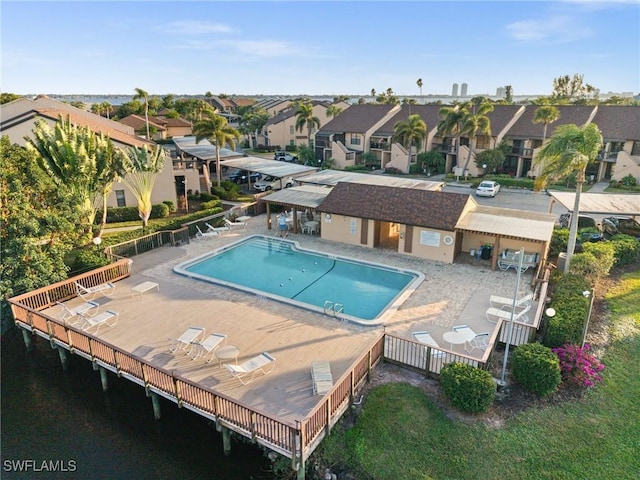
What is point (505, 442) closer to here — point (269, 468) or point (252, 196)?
point (269, 468)

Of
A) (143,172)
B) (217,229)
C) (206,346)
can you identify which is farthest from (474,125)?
(206,346)

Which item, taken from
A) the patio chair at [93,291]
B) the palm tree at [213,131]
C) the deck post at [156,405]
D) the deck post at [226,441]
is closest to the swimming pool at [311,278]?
the patio chair at [93,291]

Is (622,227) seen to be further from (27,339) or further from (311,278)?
(27,339)

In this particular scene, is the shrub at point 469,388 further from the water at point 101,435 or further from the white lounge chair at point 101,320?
the white lounge chair at point 101,320

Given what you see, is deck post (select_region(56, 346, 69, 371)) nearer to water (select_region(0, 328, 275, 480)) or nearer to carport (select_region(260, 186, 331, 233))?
water (select_region(0, 328, 275, 480))

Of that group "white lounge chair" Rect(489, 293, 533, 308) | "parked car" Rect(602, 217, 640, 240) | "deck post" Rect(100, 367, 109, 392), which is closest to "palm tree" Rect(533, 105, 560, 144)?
"parked car" Rect(602, 217, 640, 240)

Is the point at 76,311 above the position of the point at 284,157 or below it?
below
